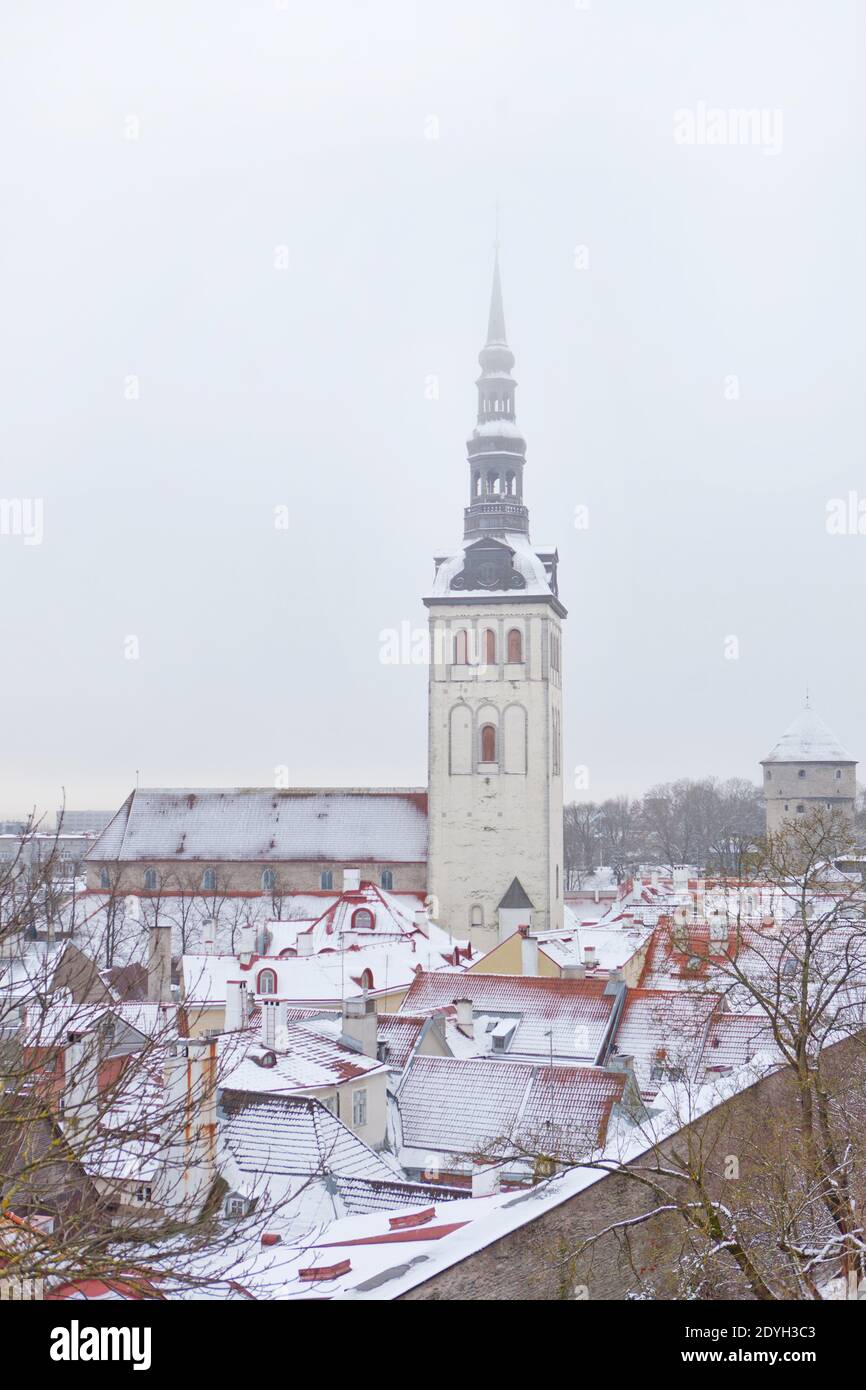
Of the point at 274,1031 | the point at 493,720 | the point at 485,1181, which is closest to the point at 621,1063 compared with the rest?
the point at 274,1031

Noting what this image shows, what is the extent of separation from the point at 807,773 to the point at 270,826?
42838 millimetres

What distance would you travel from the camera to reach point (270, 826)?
2323 inches

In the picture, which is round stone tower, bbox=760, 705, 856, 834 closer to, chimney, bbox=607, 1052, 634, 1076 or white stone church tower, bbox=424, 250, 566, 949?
white stone church tower, bbox=424, 250, 566, 949

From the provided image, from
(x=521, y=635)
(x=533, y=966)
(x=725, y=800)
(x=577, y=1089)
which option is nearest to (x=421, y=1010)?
(x=533, y=966)

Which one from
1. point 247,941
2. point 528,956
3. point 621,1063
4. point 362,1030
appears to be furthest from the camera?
point 247,941

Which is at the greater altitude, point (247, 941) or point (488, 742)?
point (488, 742)

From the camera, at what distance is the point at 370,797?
191ft

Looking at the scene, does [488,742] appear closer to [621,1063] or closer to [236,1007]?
[236,1007]

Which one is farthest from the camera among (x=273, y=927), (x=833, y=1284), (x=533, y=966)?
(x=273, y=927)

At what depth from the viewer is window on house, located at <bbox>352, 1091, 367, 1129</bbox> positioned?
22656 millimetres

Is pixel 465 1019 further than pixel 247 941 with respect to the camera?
No
